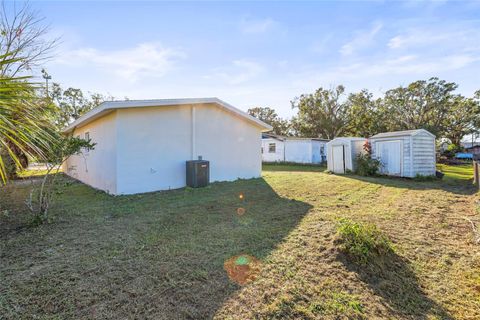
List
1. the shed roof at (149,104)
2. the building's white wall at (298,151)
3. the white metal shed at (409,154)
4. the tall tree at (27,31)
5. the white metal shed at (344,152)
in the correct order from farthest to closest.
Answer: the building's white wall at (298,151) < the white metal shed at (344,152) < the white metal shed at (409,154) < the tall tree at (27,31) < the shed roof at (149,104)

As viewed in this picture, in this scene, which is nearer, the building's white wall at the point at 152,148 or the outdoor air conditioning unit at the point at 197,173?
the building's white wall at the point at 152,148

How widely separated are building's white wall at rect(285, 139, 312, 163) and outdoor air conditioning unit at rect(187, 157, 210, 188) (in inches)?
548

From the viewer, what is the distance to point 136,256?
336 centimetres

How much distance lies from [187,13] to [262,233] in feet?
20.1

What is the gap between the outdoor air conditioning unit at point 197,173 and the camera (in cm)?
843

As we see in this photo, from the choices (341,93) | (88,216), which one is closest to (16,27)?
(88,216)

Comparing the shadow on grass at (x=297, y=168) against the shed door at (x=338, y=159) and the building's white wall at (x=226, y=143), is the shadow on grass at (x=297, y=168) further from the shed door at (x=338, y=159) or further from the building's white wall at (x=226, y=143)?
the building's white wall at (x=226, y=143)

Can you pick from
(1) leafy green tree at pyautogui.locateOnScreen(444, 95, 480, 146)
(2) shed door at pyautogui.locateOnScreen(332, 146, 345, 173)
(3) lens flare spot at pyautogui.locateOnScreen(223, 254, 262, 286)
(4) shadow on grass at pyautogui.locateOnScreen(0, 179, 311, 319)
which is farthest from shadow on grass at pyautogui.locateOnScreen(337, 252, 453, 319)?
(1) leafy green tree at pyautogui.locateOnScreen(444, 95, 480, 146)

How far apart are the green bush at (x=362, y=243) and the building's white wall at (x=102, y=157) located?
6.74 metres

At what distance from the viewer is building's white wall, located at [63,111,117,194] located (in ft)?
25.4

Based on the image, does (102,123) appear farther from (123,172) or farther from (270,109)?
(270,109)

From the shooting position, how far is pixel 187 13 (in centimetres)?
667

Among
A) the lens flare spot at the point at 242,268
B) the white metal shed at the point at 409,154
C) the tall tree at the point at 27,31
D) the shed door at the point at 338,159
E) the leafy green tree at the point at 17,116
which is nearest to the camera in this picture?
the leafy green tree at the point at 17,116

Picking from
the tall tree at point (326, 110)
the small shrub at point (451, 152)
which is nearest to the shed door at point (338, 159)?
the tall tree at point (326, 110)
